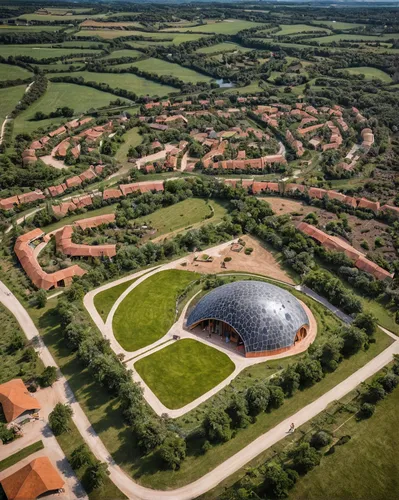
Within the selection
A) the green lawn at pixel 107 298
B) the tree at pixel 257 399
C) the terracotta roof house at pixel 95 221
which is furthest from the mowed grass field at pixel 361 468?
the terracotta roof house at pixel 95 221

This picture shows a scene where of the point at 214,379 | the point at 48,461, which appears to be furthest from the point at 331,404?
the point at 48,461

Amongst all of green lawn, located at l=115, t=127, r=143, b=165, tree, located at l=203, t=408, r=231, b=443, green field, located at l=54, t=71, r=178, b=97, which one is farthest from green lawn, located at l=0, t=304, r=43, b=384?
green field, located at l=54, t=71, r=178, b=97

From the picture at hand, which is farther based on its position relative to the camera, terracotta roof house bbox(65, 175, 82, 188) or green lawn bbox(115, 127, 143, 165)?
green lawn bbox(115, 127, 143, 165)

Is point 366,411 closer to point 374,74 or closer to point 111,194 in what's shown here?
point 111,194

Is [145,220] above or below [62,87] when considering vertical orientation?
below

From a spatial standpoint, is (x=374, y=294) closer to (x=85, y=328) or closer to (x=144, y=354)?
(x=144, y=354)

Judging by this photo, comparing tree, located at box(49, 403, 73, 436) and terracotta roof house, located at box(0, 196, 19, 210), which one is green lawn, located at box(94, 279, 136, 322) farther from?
terracotta roof house, located at box(0, 196, 19, 210)
